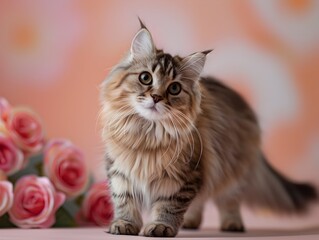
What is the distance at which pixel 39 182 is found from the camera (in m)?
2.10

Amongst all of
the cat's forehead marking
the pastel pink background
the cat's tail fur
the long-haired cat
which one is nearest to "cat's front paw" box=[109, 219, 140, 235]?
the long-haired cat

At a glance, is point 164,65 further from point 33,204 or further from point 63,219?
point 63,219

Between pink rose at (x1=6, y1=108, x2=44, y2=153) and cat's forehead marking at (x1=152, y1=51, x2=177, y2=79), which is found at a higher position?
cat's forehead marking at (x1=152, y1=51, x2=177, y2=79)

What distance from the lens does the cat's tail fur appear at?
2281mm

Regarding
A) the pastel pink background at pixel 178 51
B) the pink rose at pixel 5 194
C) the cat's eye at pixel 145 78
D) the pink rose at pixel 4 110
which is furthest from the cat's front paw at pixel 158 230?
the pastel pink background at pixel 178 51

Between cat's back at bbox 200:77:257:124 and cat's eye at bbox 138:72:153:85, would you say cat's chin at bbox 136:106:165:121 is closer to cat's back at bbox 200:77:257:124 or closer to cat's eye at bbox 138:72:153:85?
cat's eye at bbox 138:72:153:85

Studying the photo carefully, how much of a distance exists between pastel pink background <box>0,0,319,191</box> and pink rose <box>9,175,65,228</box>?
0.59 metres

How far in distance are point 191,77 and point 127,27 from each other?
→ 989mm

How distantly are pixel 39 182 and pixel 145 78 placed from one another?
0.61 metres

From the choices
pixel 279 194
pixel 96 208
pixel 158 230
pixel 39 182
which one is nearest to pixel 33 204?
pixel 39 182

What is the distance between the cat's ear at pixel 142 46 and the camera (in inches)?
68.7

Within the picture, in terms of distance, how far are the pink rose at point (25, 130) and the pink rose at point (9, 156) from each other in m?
0.03

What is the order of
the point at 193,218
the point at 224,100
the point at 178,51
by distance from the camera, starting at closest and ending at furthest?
the point at 224,100 < the point at 193,218 < the point at 178,51

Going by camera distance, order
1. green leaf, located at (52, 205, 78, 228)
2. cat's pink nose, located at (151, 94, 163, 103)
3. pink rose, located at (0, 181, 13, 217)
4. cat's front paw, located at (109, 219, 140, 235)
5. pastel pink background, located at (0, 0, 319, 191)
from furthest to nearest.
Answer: pastel pink background, located at (0, 0, 319, 191), green leaf, located at (52, 205, 78, 228), pink rose, located at (0, 181, 13, 217), cat's front paw, located at (109, 219, 140, 235), cat's pink nose, located at (151, 94, 163, 103)
